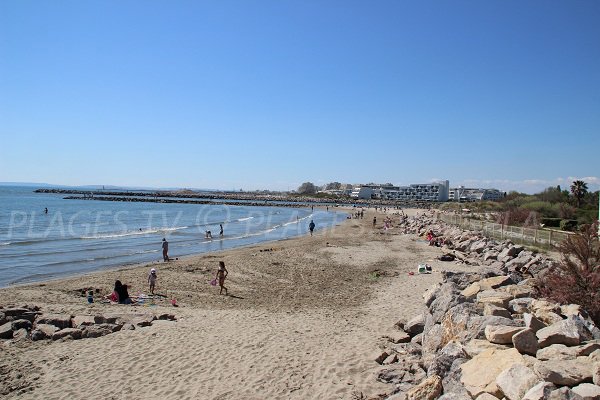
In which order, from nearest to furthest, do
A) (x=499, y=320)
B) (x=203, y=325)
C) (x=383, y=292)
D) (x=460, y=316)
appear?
(x=499, y=320), (x=460, y=316), (x=203, y=325), (x=383, y=292)

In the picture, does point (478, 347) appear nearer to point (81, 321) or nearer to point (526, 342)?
point (526, 342)

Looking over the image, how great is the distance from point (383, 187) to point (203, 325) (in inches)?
7629

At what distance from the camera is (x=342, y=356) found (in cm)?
830

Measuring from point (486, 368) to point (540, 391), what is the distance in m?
1.13

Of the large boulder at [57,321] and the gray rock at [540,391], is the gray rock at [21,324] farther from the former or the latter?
the gray rock at [540,391]

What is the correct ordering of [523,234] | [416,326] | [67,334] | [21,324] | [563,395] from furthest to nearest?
[523,234], [21,324], [67,334], [416,326], [563,395]

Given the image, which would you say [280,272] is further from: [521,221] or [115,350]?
[521,221]

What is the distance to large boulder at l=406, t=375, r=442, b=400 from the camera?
5.30m

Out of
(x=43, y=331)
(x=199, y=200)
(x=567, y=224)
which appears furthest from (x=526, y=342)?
(x=199, y=200)

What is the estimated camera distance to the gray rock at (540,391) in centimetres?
382

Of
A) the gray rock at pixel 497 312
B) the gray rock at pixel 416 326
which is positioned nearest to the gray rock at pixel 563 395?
the gray rock at pixel 497 312

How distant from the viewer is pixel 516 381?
14.0 feet

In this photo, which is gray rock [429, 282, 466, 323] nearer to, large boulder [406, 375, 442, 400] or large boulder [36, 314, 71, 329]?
large boulder [406, 375, 442, 400]

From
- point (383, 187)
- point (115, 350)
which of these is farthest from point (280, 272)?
point (383, 187)
